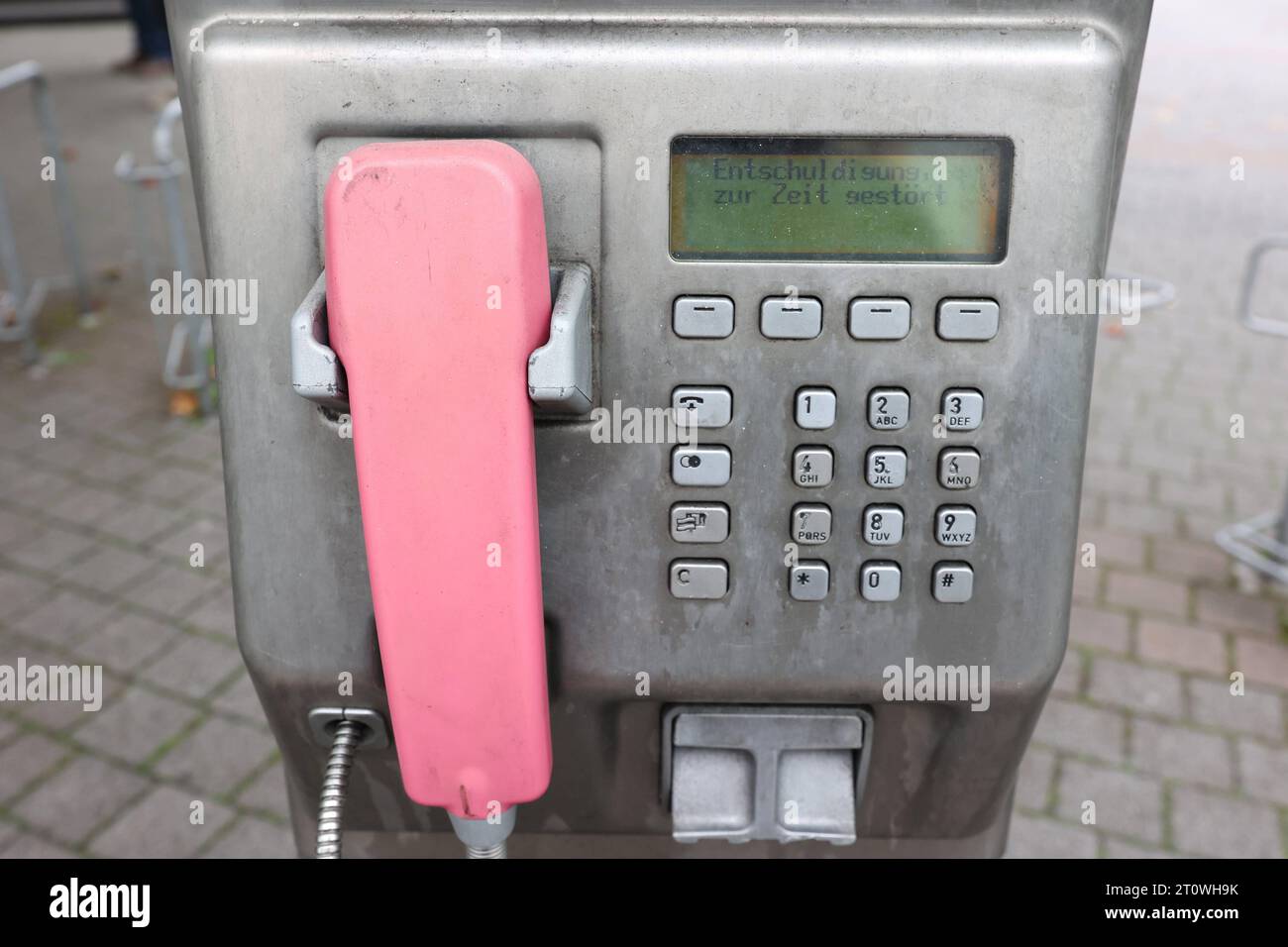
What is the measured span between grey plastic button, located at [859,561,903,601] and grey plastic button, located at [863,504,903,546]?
0.06 ft

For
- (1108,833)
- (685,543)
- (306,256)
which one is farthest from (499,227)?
(1108,833)

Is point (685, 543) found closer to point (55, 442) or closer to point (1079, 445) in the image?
point (1079, 445)

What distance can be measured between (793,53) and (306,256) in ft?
1.24

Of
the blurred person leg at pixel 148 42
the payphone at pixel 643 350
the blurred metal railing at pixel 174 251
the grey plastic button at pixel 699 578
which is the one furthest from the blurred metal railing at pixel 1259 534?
the blurred person leg at pixel 148 42

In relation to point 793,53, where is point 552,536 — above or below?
below

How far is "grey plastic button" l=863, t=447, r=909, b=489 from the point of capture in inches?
36.1

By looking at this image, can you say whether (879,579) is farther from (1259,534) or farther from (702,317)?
(1259,534)

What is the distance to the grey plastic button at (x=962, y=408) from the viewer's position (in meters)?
0.91

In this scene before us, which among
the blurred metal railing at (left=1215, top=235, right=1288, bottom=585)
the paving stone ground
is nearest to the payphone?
the paving stone ground

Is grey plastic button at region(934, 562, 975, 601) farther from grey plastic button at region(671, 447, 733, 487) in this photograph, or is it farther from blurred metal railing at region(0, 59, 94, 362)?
blurred metal railing at region(0, 59, 94, 362)

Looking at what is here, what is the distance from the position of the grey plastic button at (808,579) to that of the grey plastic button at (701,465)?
0.30 ft

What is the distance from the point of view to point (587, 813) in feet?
3.67

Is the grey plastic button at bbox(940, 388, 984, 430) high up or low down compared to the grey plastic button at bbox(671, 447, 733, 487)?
up
